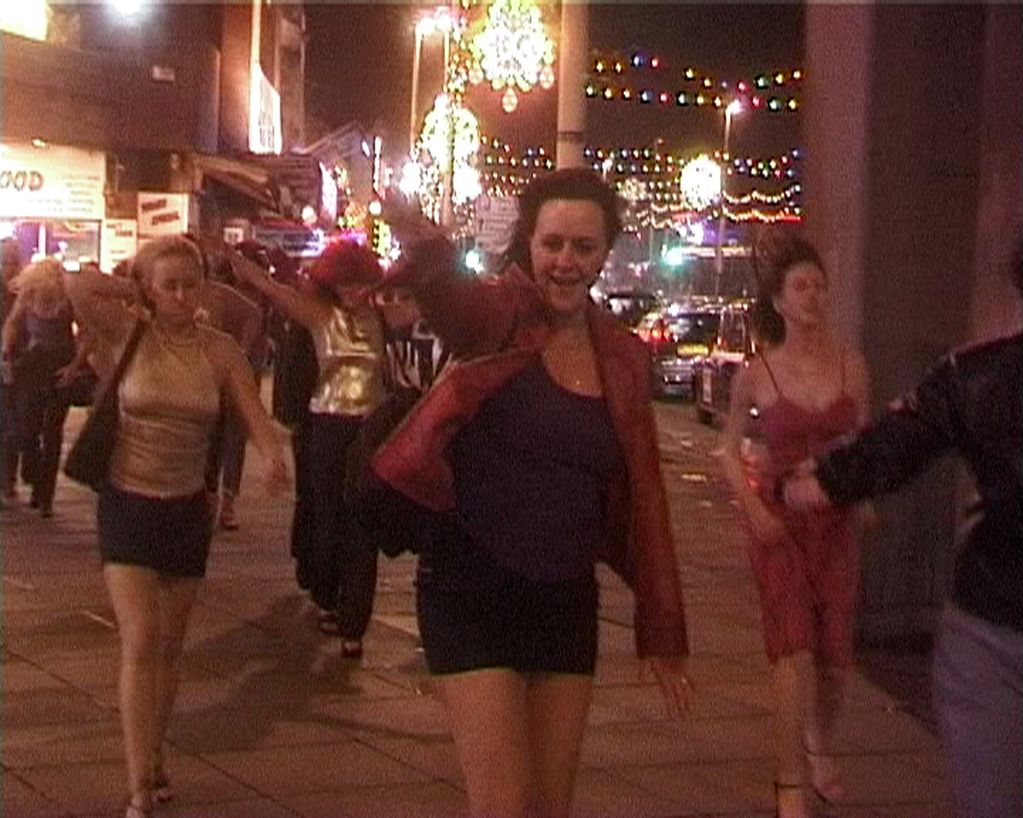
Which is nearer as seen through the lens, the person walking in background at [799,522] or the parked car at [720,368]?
the person walking in background at [799,522]

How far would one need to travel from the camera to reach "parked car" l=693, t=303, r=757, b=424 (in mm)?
27344

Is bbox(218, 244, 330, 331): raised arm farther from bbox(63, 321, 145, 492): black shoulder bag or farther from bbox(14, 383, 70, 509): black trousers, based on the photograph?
bbox(14, 383, 70, 509): black trousers

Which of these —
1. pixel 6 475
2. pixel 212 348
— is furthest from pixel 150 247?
pixel 6 475

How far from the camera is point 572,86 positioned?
60.2 feet

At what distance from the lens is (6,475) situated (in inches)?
627

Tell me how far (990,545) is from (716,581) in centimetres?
876

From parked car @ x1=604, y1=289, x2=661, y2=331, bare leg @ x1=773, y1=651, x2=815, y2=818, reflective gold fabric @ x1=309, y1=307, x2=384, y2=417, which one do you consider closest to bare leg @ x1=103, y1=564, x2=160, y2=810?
bare leg @ x1=773, y1=651, x2=815, y2=818

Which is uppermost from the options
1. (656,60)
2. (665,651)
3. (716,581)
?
(656,60)

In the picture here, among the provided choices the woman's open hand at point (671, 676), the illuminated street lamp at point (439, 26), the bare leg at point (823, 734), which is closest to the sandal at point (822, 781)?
the bare leg at point (823, 734)

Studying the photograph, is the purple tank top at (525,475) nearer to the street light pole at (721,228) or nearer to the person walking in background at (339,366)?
the person walking in background at (339,366)

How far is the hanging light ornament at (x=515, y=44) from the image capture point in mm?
23000

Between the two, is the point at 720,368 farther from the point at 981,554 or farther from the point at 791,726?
the point at 981,554

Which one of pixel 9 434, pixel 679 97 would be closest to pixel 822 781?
pixel 9 434

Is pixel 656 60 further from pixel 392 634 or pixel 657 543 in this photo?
pixel 657 543
